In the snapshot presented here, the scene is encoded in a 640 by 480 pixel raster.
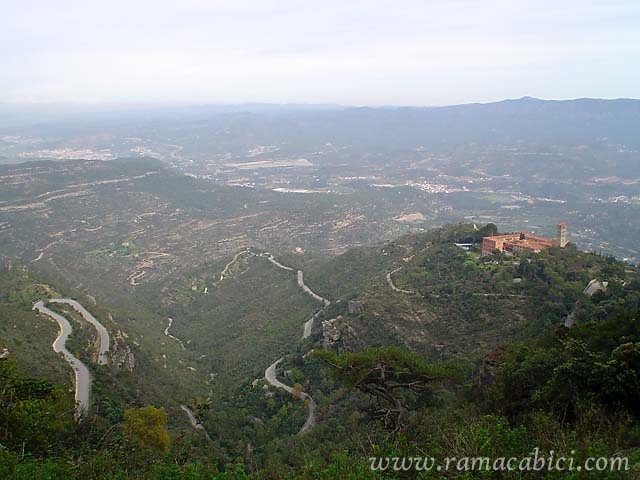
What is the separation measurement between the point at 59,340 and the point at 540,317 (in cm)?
2837

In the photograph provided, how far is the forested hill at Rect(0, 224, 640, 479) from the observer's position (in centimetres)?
1309

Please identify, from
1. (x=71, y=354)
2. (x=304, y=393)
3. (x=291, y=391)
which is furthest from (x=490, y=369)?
(x=71, y=354)

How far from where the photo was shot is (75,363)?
29734 mm

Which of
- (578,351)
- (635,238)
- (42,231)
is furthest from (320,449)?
(635,238)

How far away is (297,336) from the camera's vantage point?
40.3m

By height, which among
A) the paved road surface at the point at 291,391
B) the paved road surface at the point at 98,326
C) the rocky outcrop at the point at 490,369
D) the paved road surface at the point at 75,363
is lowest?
the paved road surface at the point at 291,391

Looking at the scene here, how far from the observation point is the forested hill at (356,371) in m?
13.1

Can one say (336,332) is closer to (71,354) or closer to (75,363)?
(75,363)

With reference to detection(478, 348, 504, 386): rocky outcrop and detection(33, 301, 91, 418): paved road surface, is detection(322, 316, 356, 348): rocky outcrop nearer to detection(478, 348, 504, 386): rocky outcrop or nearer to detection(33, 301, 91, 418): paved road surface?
detection(478, 348, 504, 386): rocky outcrop

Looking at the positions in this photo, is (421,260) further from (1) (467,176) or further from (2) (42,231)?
(1) (467,176)

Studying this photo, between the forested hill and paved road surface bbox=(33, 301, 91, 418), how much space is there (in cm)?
61

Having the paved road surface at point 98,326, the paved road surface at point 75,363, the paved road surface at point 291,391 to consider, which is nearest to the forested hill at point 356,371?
the paved road surface at point 291,391

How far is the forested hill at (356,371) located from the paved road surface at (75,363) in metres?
0.61

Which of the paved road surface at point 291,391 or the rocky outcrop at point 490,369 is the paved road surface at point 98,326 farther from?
the rocky outcrop at point 490,369
